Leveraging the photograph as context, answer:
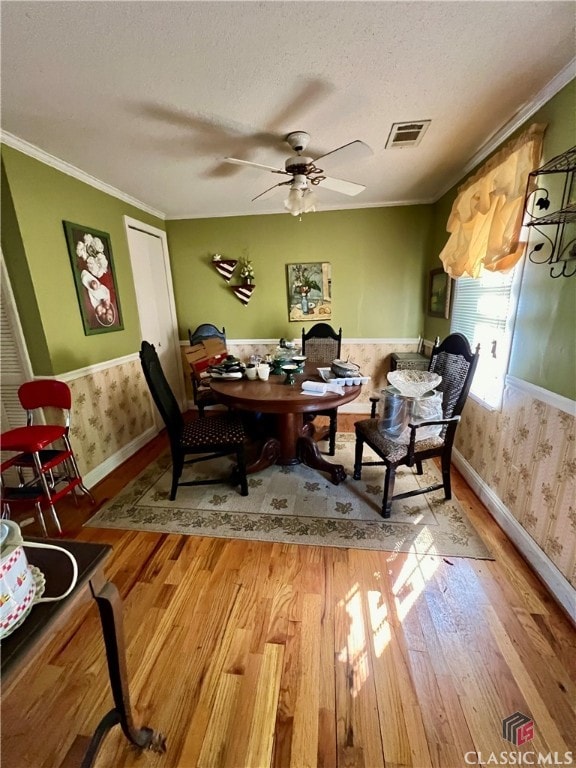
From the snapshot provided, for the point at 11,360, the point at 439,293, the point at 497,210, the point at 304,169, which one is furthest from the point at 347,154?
the point at 11,360

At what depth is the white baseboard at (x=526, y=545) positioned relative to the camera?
1400 mm

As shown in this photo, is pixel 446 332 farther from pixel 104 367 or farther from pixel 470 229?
pixel 104 367

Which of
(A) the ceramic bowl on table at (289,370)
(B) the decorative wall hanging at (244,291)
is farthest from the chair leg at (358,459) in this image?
(B) the decorative wall hanging at (244,291)

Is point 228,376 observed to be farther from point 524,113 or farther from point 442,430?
point 524,113

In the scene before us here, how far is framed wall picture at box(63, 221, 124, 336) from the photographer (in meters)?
2.38

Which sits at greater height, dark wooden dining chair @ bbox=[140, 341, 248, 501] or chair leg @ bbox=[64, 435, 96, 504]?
dark wooden dining chair @ bbox=[140, 341, 248, 501]

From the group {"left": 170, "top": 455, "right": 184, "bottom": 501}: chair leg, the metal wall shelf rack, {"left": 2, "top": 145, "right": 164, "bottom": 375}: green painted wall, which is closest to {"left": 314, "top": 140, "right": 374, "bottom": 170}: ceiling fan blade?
the metal wall shelf rack

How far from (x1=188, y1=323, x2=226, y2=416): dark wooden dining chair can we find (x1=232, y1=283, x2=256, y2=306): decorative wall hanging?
467 mm

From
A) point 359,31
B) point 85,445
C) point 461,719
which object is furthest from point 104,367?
point 461,719

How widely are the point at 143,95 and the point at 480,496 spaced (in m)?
3.14

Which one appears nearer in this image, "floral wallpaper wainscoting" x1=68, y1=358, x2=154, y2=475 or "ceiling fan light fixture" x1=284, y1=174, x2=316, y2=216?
"ceiling fan light fixture" x1=284, y1=174, x2=316, y2=216

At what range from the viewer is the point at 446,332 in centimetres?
299

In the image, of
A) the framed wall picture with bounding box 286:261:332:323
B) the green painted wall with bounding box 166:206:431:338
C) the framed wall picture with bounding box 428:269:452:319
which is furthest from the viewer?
the framed wall picture with bounding box 286:261:332:323

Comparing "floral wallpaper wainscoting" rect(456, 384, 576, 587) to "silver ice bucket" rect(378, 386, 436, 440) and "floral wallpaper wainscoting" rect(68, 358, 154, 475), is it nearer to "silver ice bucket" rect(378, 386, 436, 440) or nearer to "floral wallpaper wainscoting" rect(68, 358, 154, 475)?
"silver ice bucket" rect(378, 386, 436, 440)
